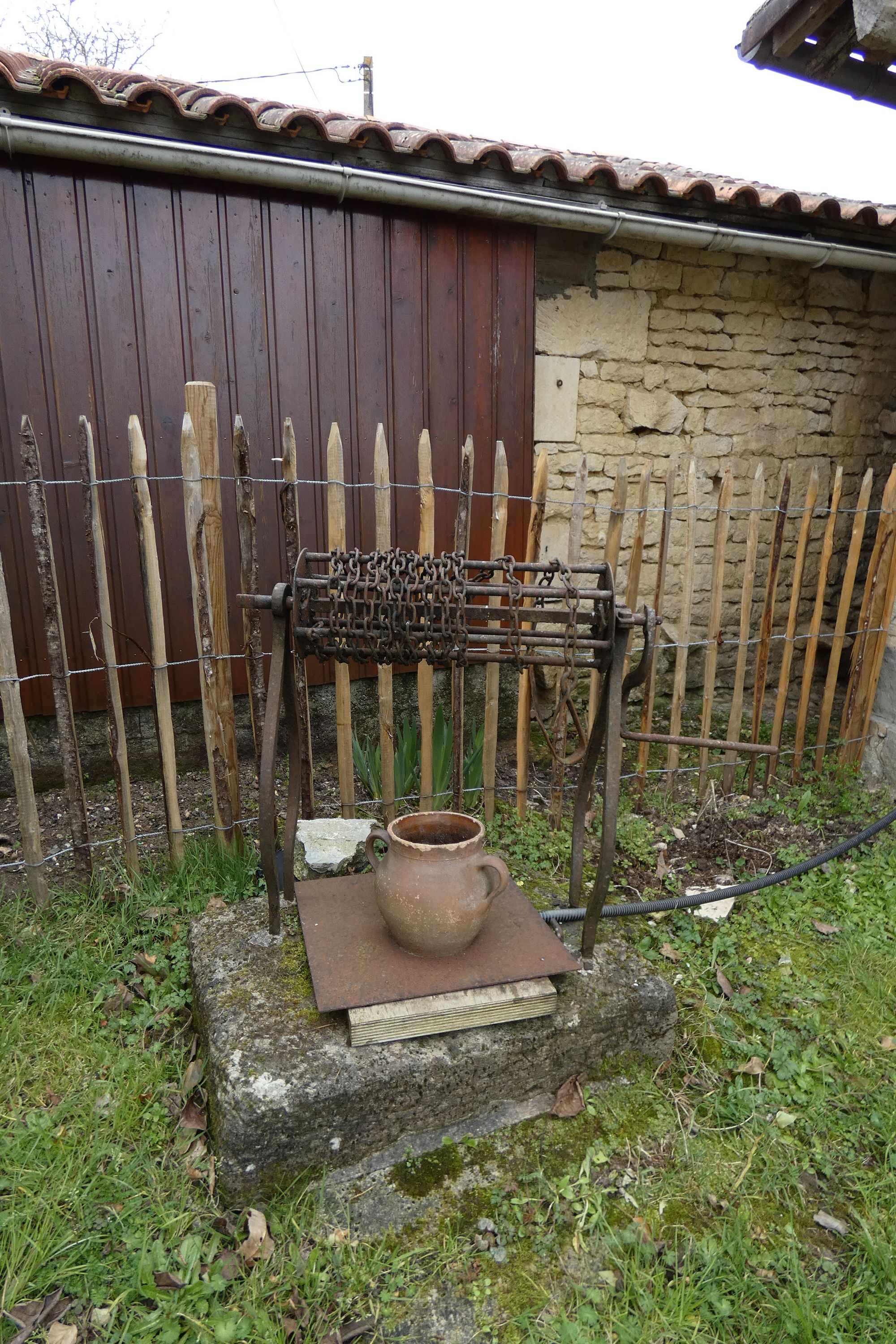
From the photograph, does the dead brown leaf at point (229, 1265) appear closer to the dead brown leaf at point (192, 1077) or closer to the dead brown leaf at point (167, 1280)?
the dead brown leaf at point (167, 1280)

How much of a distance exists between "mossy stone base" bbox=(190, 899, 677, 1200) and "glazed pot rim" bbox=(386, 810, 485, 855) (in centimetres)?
48

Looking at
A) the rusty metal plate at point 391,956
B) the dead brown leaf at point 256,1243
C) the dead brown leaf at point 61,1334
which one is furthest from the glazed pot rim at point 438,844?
the dead brown leaf at point 61,1334

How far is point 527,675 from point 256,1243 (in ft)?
6.53

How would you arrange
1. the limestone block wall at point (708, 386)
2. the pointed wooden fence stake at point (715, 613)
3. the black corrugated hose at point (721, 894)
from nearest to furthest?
the black corrugated hose at point (721, 894) < the pointed wooden fence stake at point (715, 613) < the limestone block wall at point (708, 386)

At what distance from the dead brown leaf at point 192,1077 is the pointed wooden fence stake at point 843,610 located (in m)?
3.23

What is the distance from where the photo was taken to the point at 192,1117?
201 centimetres

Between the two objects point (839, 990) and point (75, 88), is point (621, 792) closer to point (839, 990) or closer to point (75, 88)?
point (839, 990)

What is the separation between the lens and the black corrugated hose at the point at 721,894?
2438 mm

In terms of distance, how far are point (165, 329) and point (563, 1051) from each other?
3.48 m

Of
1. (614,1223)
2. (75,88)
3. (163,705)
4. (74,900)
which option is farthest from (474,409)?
(614,1223)

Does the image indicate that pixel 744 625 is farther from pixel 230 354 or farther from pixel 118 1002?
pixel 118 1002

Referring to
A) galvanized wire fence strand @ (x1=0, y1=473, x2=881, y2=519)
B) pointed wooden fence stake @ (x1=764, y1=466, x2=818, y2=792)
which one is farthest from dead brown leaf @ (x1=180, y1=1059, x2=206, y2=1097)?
pointed wooden fence stake @ (x1=764, y1=466, x2=818, y2=792)

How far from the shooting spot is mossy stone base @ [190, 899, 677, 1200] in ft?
5.87

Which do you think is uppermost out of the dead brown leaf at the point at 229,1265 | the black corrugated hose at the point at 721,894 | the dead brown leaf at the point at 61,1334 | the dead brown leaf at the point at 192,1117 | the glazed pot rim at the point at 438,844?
the glazed pot rim at the point at 438,844
